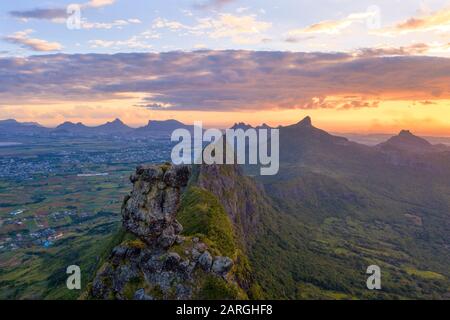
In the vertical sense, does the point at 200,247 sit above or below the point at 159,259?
above

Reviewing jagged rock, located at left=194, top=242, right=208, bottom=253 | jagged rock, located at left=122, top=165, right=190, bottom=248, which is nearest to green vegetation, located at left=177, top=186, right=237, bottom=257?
jagged rock, located at left=194, top=242, right=208, bottom=253

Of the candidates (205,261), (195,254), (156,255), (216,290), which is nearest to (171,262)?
(156,255)

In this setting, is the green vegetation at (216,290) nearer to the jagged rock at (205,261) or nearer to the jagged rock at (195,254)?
the jagged rock at (205,261)

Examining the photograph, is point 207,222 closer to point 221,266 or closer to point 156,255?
point 221,266
